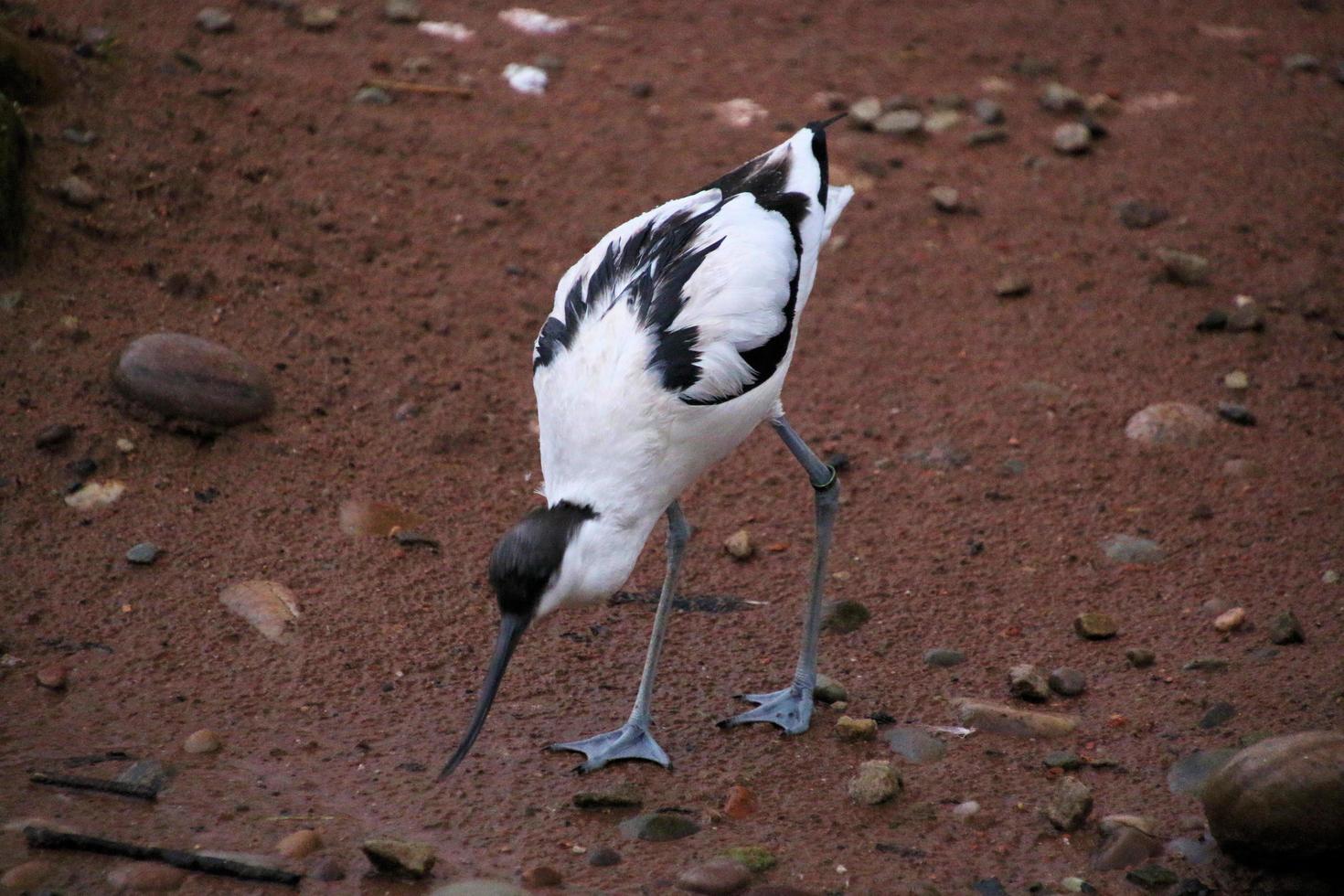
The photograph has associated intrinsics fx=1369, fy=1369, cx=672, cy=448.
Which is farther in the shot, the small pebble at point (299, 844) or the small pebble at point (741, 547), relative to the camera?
the small pebble at point (741, 547)

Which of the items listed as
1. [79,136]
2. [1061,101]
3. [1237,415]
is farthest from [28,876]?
[1061,101]

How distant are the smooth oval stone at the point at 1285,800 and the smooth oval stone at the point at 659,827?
129 centimetres

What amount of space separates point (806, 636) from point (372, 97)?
4114 millimetres

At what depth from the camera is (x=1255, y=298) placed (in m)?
5.92

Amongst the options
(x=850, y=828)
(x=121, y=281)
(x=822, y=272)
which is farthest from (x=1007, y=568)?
(x=121, y=281)

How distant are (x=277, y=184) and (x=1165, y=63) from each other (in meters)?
4.94

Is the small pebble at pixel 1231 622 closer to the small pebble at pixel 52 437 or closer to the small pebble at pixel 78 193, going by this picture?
the small pebble at pixel 52 437

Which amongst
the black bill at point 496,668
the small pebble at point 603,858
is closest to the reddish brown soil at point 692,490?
the small pebble at point 603,858

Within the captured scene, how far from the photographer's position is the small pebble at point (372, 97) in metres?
6.86

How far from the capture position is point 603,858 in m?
3.39

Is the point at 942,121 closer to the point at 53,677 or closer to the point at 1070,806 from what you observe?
the point at 1070,806

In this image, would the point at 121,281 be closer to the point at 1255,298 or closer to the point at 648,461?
the point at 648,461

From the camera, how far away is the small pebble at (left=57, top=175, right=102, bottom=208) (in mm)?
5637

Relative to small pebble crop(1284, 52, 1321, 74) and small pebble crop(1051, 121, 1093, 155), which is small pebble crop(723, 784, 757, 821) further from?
small pebble crop(1284, 52, 1321, 74)
